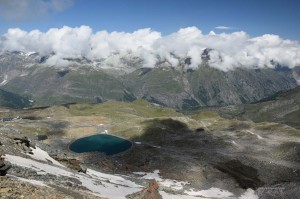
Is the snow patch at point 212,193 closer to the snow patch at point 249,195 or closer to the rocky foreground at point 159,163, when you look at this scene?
the rocky foreground at point 159,163

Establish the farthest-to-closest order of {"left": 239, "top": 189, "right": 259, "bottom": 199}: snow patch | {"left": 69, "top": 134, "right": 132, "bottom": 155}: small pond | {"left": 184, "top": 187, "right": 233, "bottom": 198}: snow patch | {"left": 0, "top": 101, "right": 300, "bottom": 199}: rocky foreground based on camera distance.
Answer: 1. {"left": 69, "top": 134, "right": 132, "bottom": 155}: small pond
2. {"left": 239, "top": 189, "right": 259, "bottom": 199}: snow patch
3. {"left": 184, "top": 187, "right": 233, "bottom": 198}: snow patch
4. {"left": 0, "top": 101, "right": 300, "bottom": 199}: rocky foreground

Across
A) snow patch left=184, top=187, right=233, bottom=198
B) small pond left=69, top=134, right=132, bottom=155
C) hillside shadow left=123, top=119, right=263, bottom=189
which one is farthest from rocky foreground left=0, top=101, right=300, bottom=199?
small pond left=69, top=134, right=132, bottom=155

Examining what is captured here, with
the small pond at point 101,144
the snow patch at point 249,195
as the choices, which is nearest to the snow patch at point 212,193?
the snow patch at point 249,195

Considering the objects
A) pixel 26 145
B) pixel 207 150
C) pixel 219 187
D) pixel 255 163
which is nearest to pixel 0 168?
pixel 26 145

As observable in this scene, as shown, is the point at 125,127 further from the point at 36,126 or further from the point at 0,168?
the point at 0,168

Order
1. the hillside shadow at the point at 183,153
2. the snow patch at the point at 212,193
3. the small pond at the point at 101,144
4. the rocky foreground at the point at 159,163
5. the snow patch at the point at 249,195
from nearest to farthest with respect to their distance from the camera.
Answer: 1. the rocky foreground at the point at 159,163
2. the snow patch at the point at 212,193
3. the snow patch at the point at 249,195
4. the hillside shadow at the point at 183,153
5. the small pond at the point at 101,144

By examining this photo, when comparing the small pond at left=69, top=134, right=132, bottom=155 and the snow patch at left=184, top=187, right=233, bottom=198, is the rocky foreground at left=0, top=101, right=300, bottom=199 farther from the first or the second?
the small pond at left=69, top=134, right=132, bottom=155
